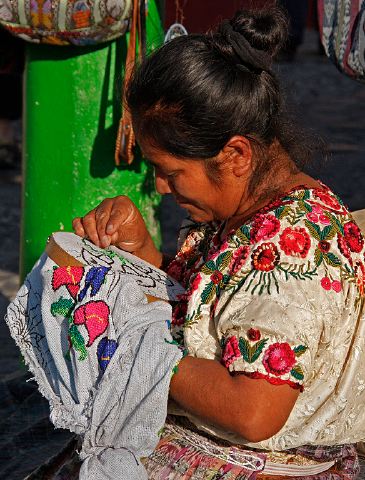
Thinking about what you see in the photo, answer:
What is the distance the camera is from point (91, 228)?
2365 mm

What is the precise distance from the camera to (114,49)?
3.43 metres

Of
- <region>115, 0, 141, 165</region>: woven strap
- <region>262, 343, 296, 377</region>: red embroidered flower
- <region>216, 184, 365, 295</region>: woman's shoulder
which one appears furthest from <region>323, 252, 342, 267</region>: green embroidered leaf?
<region>115, 0, 141, 165</region>: woven strap

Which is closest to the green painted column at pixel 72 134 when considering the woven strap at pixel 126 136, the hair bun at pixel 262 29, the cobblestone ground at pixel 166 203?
the woven strap at pixel 126 136

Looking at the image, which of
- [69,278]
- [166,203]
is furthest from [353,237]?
[166,203]

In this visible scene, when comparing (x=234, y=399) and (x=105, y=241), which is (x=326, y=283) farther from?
(x=105, y=241)

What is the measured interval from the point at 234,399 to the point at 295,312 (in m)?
0.20

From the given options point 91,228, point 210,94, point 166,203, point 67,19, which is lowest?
point 166,203

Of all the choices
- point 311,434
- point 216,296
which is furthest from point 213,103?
point 311,434

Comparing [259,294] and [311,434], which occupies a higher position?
[259,294]

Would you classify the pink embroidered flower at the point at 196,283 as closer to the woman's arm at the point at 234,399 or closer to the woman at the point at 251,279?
the woman at the point at 251,279

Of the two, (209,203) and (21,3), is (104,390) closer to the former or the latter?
(209,203)

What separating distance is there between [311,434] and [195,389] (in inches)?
12.1

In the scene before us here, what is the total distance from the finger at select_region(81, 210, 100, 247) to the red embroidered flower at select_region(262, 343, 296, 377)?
0.67 m

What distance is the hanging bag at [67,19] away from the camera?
10.3ft
